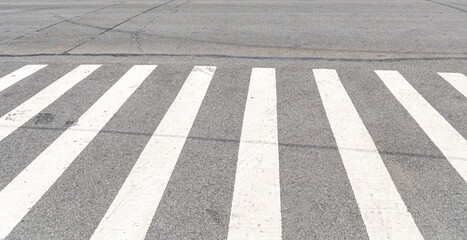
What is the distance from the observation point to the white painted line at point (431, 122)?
4.21 metres

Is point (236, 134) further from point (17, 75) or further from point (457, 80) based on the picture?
point (17, 75)

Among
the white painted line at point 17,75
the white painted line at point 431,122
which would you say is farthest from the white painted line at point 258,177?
the white painted line at point 17,75

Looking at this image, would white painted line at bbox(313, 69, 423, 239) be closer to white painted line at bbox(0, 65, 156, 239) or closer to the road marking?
the road marking

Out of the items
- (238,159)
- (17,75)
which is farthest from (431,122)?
(17,75)

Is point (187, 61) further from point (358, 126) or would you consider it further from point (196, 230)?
point (196, 230)

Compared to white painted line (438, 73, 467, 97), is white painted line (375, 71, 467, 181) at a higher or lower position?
lower

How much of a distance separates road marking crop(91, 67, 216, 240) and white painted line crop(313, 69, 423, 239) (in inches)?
75.8

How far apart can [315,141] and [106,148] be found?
2.56m

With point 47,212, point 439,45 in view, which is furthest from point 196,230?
point 439,45

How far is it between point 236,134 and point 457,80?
4103 mm

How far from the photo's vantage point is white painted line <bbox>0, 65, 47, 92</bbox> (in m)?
6.53

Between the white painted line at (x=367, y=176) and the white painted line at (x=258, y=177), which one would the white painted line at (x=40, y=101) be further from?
the white painted line at (x=367, y=176)

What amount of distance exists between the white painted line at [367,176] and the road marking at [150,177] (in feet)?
6.32

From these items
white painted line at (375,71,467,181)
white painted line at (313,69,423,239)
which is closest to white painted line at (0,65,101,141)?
white painted line at (313,69,423,239)
